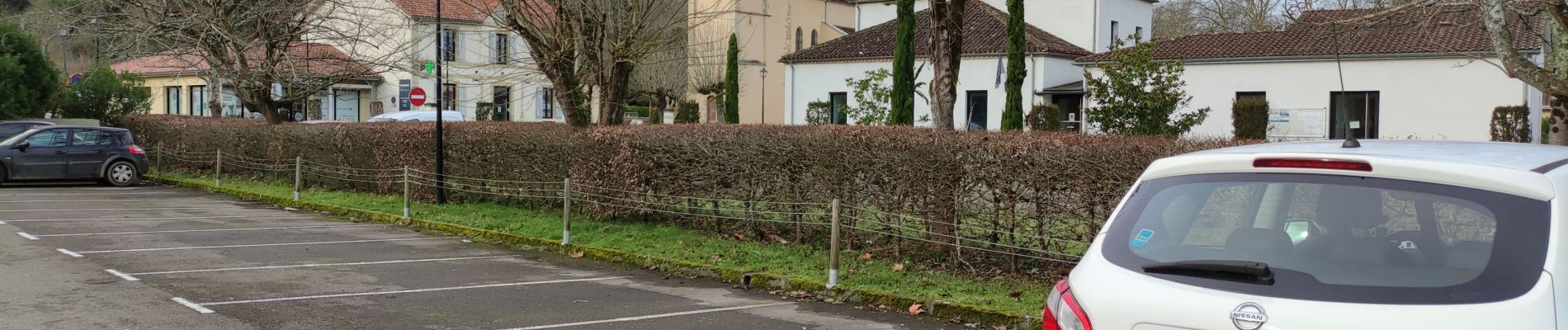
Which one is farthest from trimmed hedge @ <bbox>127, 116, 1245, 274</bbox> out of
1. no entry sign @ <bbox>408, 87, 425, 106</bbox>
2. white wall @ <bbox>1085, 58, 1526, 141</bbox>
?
white wall @ <bbox>1085, 58, 1526, 141</bbox>

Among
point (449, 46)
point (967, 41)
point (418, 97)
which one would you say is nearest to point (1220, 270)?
point (418, 97)

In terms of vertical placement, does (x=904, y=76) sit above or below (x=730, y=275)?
above

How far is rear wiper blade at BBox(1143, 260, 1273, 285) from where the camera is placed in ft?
10.1

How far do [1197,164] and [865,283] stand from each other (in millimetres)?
6441

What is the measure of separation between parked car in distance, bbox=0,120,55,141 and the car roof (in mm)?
27515

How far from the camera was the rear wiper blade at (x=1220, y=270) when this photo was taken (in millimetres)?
3092

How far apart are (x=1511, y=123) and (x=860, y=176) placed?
80.3 feet

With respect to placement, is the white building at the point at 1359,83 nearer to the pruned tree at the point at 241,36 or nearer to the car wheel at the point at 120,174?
the pruned tree at the point at 241,36

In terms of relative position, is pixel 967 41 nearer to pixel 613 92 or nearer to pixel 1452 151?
pixel 613 92

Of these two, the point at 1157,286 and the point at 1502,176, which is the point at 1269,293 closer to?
the point at 1157,286

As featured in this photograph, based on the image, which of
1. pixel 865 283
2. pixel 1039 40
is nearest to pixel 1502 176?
pixel 865 283

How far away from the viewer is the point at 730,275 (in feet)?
35.0

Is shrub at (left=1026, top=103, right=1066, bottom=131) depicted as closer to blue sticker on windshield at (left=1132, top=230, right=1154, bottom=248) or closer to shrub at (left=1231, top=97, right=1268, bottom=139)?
shrub at (left=1231, top=97, right=1268, bottom=139)

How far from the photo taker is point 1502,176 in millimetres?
2924
